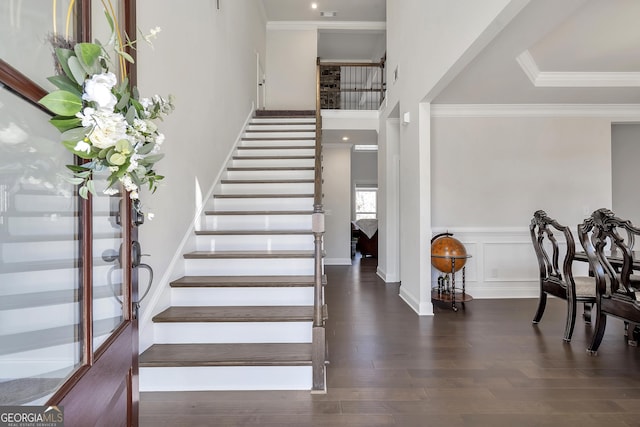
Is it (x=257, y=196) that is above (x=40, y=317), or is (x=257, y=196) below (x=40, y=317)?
above

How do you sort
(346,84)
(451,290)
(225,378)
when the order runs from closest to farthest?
(225,378) → (451,290) → (346,84)

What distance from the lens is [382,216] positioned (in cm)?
589

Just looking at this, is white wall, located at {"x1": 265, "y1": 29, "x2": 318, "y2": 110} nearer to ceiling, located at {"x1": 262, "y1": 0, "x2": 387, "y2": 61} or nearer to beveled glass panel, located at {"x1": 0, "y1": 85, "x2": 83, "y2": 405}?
ceiling, located at {"x1": 262, "y1": 0, "x2": 387, "y2": 61}

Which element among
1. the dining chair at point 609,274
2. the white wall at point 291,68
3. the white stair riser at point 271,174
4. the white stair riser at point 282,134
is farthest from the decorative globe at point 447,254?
the white wall at point 291,68

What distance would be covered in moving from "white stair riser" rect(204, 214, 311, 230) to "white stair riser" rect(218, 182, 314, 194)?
635mm

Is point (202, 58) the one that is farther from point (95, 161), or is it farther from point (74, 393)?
point (74, 393)

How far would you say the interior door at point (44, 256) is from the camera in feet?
2.21

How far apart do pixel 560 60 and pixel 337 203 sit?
4.93 metres

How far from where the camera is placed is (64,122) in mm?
749

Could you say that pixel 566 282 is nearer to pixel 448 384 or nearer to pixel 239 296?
pixel 448 384

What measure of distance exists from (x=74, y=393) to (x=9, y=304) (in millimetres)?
258

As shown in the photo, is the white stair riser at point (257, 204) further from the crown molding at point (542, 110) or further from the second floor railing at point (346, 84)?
the second floor railing at point (346, 84)

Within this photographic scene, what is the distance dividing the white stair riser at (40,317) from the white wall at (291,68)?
784 centimetres

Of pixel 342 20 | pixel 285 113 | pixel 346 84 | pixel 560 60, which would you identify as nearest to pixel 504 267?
pixel 560 60
